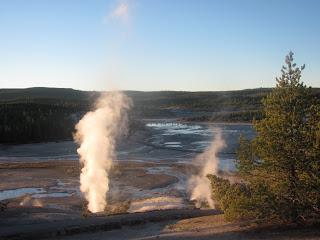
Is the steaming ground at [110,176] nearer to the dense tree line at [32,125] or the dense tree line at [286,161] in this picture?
the dense tree line at [32,125]

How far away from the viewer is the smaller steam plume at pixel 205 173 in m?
41.5

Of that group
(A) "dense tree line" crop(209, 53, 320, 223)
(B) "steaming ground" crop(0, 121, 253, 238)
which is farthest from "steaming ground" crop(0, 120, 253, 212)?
(A) "dense tree line" crop(209, 53, 320, 223)

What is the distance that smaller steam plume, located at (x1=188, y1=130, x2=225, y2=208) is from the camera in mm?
41469

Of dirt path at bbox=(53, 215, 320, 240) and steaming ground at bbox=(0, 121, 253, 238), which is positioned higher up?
dirt path at bbox=(53, 215, 320, 240)

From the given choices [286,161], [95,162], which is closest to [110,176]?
[95,162]

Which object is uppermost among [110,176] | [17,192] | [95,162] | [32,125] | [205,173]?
[95,162]

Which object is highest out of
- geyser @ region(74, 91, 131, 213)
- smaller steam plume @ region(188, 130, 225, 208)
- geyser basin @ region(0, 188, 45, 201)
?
geyser @ region(74, 91, 131, 213)

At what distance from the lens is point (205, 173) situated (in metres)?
56.8

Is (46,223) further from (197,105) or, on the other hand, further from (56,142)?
(197,105)

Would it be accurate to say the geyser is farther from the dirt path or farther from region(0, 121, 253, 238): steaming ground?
the dirt path

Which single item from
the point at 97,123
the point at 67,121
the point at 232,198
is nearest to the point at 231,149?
the point at 97,123

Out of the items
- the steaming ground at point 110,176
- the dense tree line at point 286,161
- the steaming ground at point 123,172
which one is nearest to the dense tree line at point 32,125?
the steaming ground at point 110,176

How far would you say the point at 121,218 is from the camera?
2942 cm

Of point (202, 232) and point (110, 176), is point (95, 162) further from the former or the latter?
point (202, 232)
